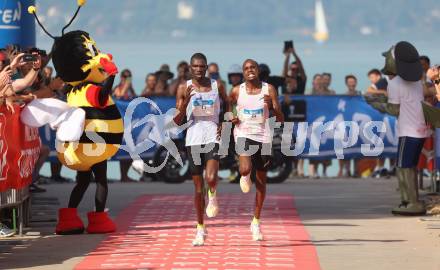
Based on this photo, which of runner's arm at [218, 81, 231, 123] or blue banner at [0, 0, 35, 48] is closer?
runner's arm at [218, 81, 231, 123]

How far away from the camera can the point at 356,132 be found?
27.1m

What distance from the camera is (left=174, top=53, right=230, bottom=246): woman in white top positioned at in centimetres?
1697

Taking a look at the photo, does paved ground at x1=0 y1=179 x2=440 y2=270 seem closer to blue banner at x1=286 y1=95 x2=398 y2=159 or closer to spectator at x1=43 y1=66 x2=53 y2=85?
blue banner at x1=286 y1=95 x2=398 y2=159

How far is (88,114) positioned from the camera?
18250mm

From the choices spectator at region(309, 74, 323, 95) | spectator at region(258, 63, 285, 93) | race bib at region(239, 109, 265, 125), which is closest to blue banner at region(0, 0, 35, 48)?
spectator at region(258, 63, 285, 93)

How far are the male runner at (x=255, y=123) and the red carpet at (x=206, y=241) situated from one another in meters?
0.63

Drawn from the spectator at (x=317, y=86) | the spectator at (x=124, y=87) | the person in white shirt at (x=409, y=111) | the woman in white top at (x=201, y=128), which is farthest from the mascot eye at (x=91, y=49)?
the spectator at (x=317, y=86)

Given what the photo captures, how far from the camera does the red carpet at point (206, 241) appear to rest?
615 inches

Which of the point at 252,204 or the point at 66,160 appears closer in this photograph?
the point at 66,160

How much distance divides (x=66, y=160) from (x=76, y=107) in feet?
2.15

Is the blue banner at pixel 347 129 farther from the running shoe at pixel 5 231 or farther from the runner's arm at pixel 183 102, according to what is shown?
the runner's arm at pixel 183 102

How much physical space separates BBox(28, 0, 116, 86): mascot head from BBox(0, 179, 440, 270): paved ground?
6.20 feet

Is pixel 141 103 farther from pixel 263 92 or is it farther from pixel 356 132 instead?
pixel 263 92

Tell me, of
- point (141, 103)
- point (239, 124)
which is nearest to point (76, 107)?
point (239, 124)
